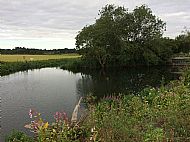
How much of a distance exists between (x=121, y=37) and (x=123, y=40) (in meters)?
0.74

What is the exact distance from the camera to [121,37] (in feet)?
214

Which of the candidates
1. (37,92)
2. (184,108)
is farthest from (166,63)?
(184,108)

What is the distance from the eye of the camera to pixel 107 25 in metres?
64.1

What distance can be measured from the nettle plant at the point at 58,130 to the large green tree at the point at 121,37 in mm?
53985

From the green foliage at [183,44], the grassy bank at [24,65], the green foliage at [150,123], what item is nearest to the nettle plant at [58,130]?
the green foliage at [150,123]

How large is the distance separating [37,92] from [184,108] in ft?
80.6

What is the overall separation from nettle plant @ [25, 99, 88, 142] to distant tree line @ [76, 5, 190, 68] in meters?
54.3

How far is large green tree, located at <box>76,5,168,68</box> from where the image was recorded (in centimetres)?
6209

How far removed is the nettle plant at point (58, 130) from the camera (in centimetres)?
574

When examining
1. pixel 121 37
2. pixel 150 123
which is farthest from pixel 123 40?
pixel 150 123

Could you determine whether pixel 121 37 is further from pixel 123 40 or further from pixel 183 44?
pixel 183 44

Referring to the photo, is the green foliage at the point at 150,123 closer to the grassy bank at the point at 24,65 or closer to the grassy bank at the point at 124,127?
the grassy bank at the point at 124,127

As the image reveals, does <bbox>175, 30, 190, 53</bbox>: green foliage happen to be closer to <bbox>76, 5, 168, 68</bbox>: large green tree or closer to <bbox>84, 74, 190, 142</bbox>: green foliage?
<bbox>76, 5, 168, 68</bbox>: large green tree

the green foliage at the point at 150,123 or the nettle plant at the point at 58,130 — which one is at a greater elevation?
the nettle plant at the point at 58,130
